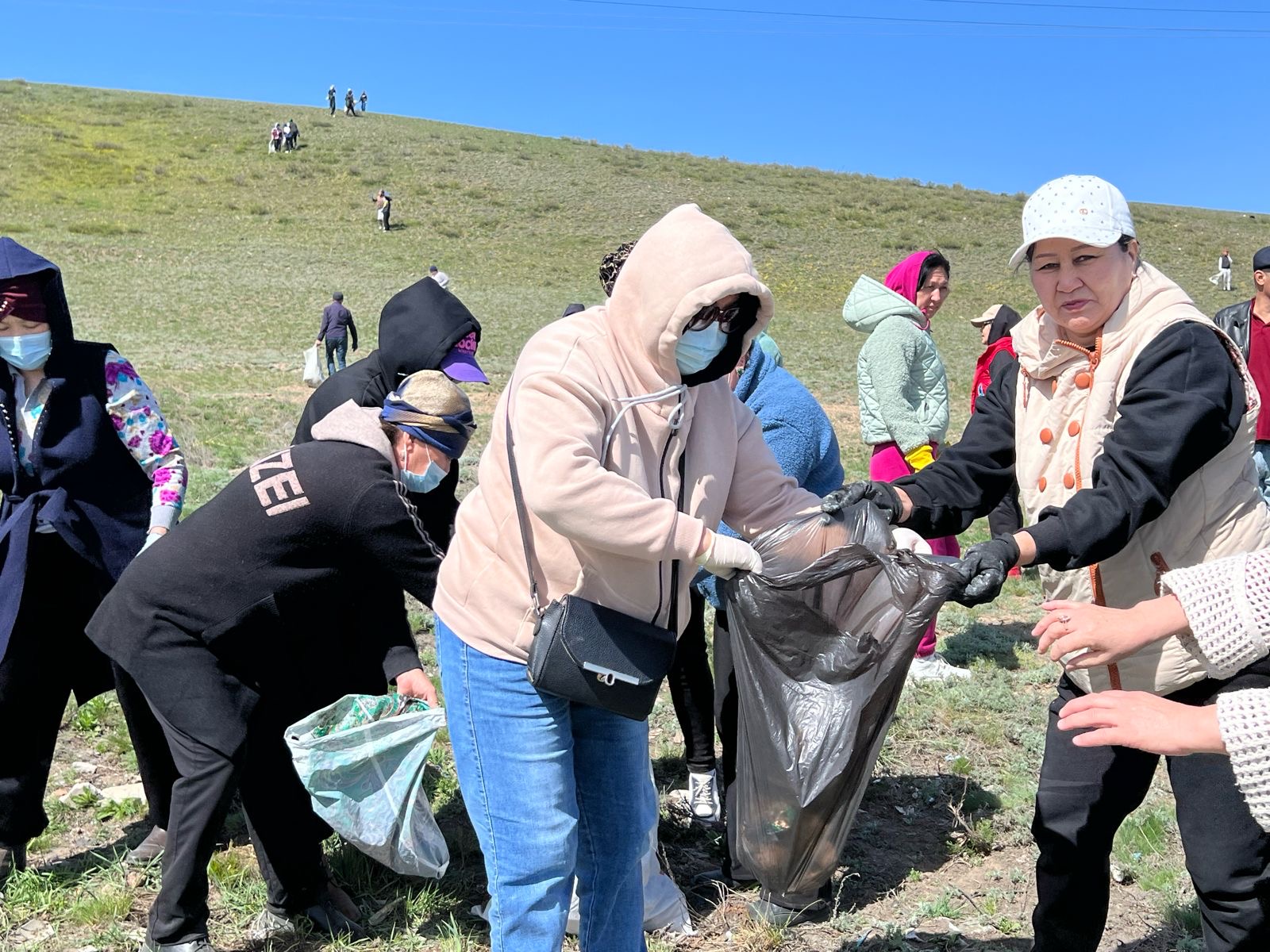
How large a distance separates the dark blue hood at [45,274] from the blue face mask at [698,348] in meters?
2.05

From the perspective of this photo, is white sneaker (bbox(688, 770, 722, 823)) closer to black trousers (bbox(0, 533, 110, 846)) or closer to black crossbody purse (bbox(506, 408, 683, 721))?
black crossbody purse (bbox(506, 408, 683, 721))

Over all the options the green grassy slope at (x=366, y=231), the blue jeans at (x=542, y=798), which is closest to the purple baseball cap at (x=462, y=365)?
the blue jeans at (x=542, y=798)

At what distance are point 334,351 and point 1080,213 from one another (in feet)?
52.0

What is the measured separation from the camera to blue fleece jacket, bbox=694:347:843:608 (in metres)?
3.56

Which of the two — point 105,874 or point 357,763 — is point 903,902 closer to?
point 357,763

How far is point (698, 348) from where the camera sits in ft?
7.43

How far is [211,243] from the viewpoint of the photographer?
33.9 metres

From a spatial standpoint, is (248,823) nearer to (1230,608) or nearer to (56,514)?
(56,514)

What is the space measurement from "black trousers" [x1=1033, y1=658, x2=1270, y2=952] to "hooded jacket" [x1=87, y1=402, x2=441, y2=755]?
1.58 metres

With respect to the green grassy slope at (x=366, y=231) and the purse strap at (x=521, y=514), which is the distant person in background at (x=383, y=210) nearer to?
the green grassy slope at (x=366, y=231)

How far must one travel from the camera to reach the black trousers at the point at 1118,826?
2367 millimetres

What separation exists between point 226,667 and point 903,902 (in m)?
2.17

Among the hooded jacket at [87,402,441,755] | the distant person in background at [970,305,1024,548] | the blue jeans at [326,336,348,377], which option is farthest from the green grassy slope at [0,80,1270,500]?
the hooded jacket at [87,402,441,755]

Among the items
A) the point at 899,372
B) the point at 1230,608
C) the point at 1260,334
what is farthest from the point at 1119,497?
the point at 1260,334
